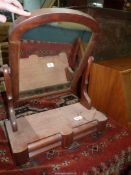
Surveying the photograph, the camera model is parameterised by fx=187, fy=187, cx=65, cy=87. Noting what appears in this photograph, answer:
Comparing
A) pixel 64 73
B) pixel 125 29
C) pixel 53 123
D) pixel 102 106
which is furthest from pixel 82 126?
pixel 125 29

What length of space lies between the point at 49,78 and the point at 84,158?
1.86 ft

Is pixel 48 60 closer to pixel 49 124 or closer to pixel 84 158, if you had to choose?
pixel 49 124

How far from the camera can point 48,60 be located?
1.29 metres

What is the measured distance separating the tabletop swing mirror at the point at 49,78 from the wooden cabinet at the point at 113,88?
0.22m

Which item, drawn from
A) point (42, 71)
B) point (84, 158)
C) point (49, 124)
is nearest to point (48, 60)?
point (42, 71)

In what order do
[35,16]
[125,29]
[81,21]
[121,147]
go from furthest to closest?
[125,29], [121,147], [81,21], [35,16]

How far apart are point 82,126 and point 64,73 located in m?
0.41

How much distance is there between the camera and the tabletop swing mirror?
85 cm

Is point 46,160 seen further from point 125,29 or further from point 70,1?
point 70,1

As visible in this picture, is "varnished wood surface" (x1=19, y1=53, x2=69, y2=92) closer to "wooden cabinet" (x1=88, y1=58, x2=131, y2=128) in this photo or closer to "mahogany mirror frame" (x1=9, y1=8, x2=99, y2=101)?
"mahogany mirror frame" (x1=9, y1=8, x2=99, y2=101)

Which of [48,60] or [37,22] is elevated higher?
[37,22]

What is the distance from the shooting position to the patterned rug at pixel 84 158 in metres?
1.02

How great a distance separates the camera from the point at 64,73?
4.37 ft

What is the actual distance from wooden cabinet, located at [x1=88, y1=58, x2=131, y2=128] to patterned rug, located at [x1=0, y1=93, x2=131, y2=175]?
0.17 meters
